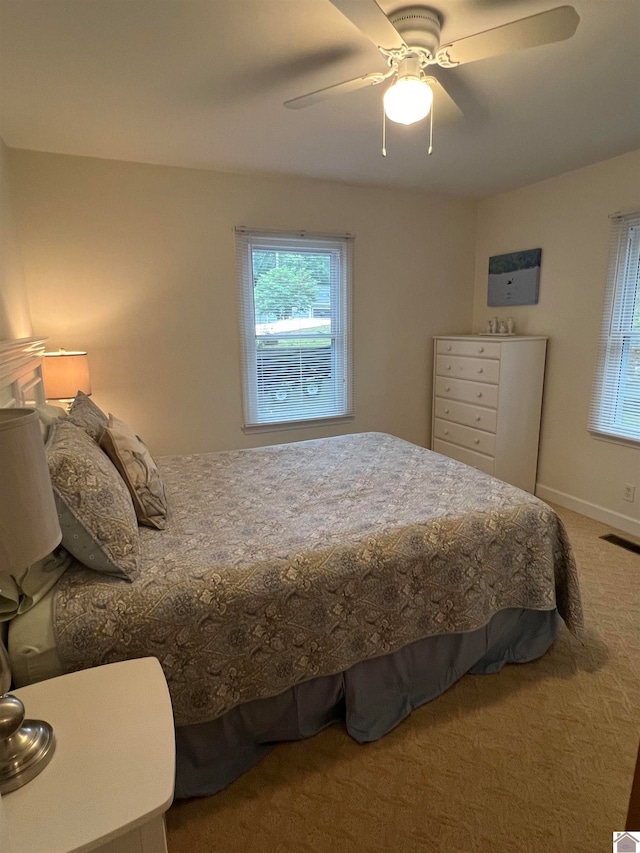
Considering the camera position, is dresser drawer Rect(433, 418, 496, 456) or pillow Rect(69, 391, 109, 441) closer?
pillow Rect(69, 391, 109, 441)

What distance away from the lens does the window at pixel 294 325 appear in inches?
141

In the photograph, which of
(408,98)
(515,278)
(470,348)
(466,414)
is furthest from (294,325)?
(408,98)

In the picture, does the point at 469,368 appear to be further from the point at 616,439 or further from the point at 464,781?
the point at 464,781

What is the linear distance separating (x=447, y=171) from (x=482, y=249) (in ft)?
3.57

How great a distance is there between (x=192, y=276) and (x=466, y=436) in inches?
98.6

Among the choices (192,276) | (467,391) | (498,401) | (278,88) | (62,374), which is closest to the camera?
(278,88)

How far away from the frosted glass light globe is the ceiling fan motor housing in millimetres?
106

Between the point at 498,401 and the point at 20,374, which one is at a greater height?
the point at 20,374

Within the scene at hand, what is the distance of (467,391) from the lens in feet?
12.8

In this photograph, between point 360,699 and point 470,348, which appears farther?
point 470,348

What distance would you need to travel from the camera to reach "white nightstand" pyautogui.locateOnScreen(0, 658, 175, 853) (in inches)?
31.6

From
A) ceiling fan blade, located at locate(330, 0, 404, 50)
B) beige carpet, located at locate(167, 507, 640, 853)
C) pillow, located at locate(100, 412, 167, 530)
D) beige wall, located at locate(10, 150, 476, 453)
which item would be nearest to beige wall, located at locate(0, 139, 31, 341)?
beige wall, located at locate(10, 150, 476, 453)

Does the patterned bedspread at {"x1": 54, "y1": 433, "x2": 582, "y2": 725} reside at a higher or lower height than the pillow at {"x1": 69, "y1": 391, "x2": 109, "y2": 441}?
lower

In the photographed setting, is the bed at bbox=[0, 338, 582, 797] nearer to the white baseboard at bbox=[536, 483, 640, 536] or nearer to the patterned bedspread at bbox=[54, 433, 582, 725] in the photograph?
the patterned bedspread at bbox=[54, 433, 582, 725]
